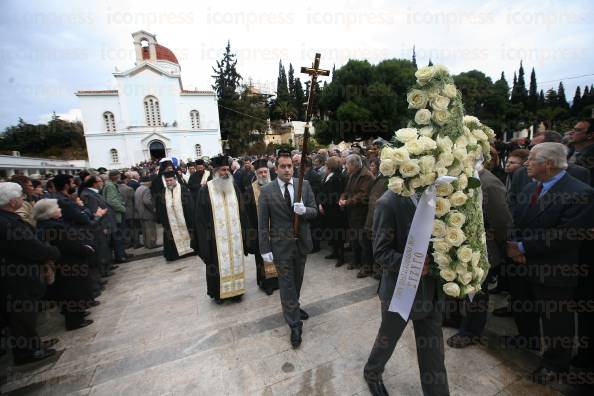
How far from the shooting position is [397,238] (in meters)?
2.22

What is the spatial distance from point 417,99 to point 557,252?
1.88 m

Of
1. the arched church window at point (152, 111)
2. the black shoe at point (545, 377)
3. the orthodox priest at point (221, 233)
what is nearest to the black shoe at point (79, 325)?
the orthodox priest at point (221, 233)

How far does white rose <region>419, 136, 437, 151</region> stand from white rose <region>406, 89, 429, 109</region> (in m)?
0.27

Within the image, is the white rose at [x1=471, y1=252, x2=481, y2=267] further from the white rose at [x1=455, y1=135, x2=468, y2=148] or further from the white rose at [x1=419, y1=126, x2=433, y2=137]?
the white rose at [x1=419, y1=126, x2=433, y2=137]

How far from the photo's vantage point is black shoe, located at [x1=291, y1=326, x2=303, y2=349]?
3236mm

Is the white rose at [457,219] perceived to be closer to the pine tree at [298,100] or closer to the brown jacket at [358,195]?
the brown jacket at [358,195]

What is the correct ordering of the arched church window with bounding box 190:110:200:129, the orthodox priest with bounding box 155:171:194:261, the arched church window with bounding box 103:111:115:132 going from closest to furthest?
the orthodox priest with bounding box 155:171:194:261 → the arched church window with bounding box 103:111:115:132 → the arched church window with bounding box 190:110:200:129

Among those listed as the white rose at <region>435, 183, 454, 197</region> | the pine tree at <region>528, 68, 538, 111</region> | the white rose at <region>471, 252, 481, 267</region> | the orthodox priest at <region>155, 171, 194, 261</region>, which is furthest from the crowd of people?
the pine tree at <region>528, 68, 538, 111</region>

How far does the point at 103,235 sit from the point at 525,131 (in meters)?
62.2

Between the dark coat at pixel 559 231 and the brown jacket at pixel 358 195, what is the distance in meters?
2.53

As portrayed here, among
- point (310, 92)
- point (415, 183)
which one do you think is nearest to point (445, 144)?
point (415, 183)

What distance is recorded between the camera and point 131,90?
3481 centimetres

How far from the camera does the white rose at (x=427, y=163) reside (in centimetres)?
184

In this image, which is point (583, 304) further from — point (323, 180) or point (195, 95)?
point (195, 95)
